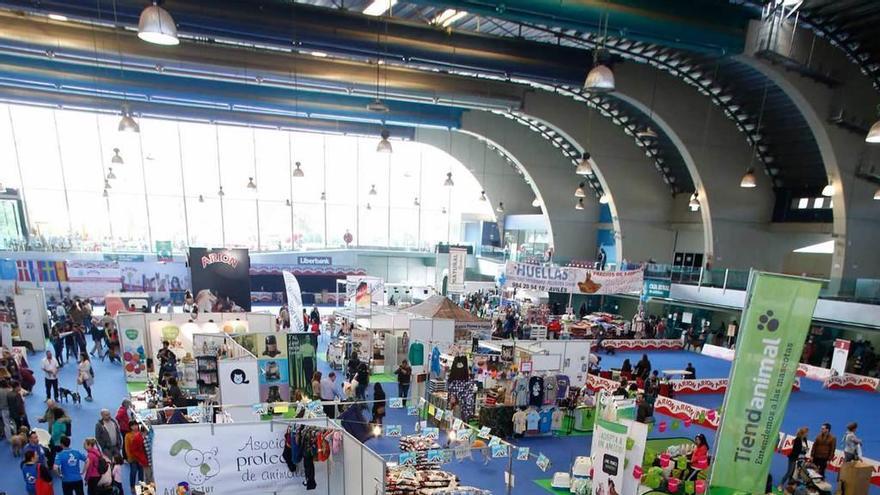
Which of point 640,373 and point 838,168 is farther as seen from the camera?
point 838,168

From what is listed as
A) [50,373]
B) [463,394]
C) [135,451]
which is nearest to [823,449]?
[463,394]

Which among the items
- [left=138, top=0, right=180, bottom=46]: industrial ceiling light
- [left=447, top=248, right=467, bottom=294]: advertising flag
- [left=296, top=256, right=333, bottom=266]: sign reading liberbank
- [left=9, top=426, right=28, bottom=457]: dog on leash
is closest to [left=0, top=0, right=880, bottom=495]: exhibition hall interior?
[left=138, top=0, right=180, bottom=46]: industrial ceiling light

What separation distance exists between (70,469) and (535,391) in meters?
8.54

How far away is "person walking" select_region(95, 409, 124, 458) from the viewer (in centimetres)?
738

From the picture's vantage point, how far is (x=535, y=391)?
1084cm

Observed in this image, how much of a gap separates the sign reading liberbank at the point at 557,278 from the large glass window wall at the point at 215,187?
36.4 ft

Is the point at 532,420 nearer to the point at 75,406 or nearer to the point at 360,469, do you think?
the point at 360,469

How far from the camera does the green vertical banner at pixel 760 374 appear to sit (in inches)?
198

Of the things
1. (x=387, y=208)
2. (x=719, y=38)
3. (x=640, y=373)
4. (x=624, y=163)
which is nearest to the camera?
(x=719, y=38)

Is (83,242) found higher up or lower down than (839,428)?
higher up

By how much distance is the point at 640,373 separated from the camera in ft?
44.3

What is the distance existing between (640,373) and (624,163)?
13496mm

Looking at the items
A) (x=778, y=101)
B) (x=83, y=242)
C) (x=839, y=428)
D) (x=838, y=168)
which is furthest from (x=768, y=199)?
(x=83, y=242)

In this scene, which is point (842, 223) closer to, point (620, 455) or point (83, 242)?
point (620, 455)
